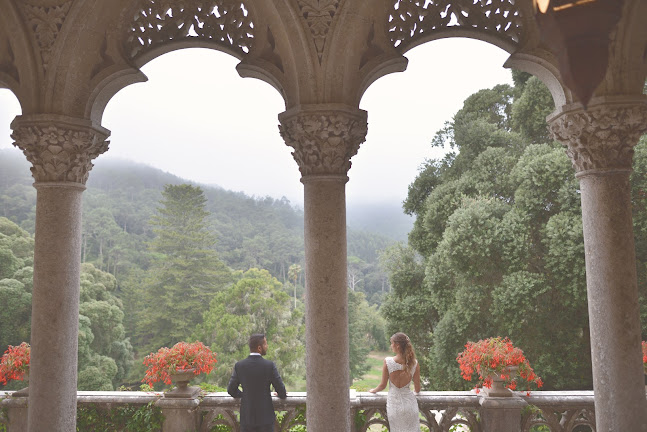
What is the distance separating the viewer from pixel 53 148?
4711 mm

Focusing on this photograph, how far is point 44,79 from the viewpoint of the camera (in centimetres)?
478

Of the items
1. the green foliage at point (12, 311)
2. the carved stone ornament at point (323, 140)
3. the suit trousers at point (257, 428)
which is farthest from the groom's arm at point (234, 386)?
the green foliage at point (12, 311)

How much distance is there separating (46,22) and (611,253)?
511 centimetres

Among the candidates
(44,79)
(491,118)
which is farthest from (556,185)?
(44,79)

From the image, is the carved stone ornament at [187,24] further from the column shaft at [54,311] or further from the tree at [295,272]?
the tree at [295,272]

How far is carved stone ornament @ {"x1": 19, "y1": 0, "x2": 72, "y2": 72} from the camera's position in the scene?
477 centimetres

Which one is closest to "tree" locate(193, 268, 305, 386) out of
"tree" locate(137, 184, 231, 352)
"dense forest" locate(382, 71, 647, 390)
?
"tree" locate(137, 184, 231, 352)

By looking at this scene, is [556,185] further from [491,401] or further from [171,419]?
[171,419]

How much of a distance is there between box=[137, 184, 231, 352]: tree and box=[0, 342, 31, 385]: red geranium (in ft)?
87.0

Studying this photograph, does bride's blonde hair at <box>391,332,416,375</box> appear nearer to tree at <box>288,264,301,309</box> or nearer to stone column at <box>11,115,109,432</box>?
stone column at <box>11,115,109,432</box>

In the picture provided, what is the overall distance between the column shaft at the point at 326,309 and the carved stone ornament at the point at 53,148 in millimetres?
2066

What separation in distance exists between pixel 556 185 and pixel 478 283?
8.71 feet

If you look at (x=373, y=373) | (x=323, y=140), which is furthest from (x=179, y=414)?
(x=373, y=373)

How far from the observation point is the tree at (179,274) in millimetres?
31703
